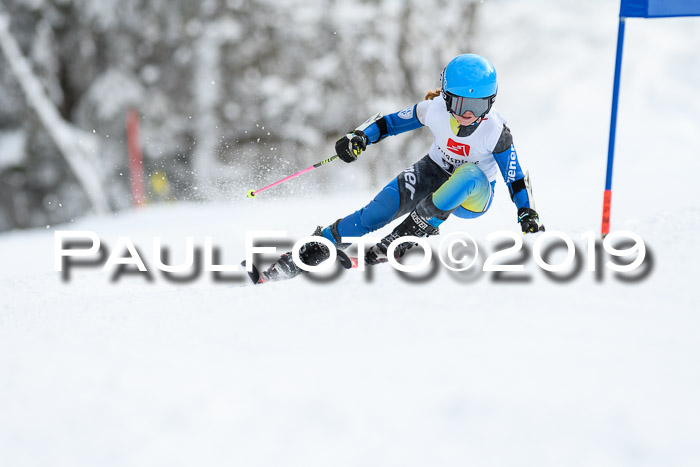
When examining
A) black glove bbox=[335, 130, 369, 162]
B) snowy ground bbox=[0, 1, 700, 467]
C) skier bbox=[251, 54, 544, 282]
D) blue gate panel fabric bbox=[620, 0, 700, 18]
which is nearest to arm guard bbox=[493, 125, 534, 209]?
skier bbox=[251, 54, 544, 282]

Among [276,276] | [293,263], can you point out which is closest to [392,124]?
[293,263]

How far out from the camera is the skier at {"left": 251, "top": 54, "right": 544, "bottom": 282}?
3.41 metres

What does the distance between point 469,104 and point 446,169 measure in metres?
0.57

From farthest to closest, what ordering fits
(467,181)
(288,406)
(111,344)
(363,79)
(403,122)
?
(363,79) < (403,122) < (467,181) < (111,344) < (288,406)

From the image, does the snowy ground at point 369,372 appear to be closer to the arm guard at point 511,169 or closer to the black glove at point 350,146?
the arm guard at point 511,169

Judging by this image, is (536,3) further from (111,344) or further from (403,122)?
(111,344)

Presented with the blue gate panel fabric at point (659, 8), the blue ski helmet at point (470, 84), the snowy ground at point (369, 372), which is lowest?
the snowy ground at point (369, 372)

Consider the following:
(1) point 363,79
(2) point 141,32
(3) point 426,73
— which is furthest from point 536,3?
(2) point 141,32

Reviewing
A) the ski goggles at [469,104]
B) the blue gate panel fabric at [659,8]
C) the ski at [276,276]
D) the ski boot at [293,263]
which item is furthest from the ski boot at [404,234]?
the blue gate panel fabric at [659,8]

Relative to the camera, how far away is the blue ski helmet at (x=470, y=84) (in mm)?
3365

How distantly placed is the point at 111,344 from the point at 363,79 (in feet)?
32.9

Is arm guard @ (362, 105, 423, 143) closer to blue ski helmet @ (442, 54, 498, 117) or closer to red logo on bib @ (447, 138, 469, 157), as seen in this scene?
red logo on bib @ (447, 138, 469, 157)

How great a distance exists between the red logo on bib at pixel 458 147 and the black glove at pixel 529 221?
43 centimetres

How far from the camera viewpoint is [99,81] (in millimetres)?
12461
